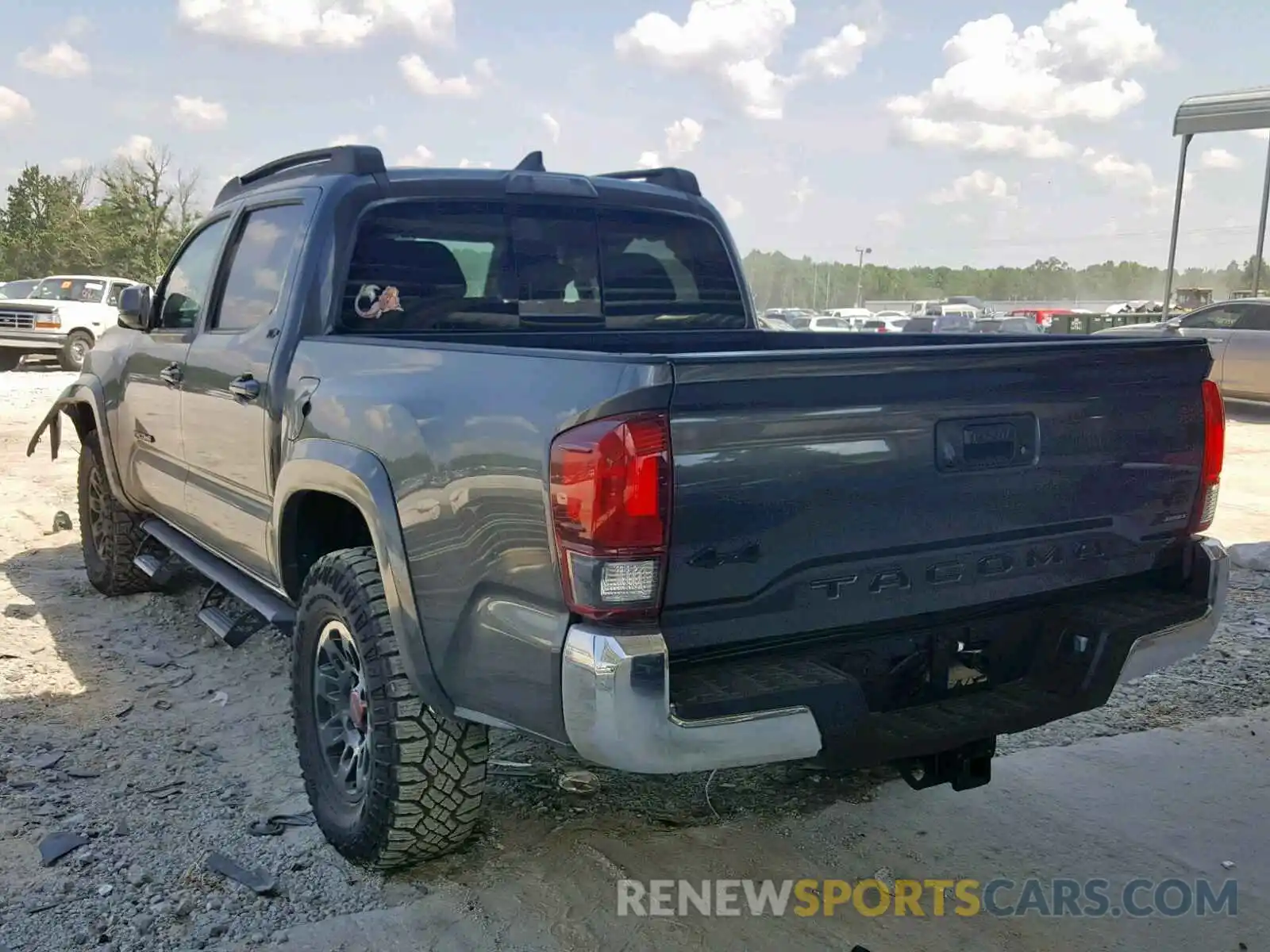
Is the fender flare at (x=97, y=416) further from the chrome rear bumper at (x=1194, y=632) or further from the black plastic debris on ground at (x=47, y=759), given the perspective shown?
the chrome rear bumper at (x=1194, y=632)

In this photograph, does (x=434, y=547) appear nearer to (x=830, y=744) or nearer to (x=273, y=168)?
(x=830, y=744)

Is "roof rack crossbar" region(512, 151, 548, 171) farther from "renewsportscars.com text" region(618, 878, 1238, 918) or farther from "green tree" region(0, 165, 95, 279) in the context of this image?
"green tree" region(0, 165, 95, 279)

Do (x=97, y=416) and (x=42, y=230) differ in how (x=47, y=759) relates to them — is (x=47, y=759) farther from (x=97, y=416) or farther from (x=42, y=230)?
(x=42, y=230)

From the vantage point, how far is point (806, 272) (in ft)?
315

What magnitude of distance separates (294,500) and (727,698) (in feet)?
5.69

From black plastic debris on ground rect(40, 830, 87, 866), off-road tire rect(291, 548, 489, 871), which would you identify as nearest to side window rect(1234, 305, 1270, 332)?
off-road tire rect(291, 548, 489, 871)

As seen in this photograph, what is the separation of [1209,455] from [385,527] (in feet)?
7.44

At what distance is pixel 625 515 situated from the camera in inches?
87.9

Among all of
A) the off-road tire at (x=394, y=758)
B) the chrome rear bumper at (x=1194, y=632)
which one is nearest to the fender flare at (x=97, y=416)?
the off-road tire at (x=394, y=758)

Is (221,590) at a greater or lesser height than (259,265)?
lesser

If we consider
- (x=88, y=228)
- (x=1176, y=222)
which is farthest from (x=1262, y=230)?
(x=88, y=228)

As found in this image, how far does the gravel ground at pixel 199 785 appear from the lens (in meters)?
3.01

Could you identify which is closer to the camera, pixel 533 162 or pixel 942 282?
pixel 533 162

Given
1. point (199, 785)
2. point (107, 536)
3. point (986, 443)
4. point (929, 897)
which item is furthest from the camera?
point (107, 536)
